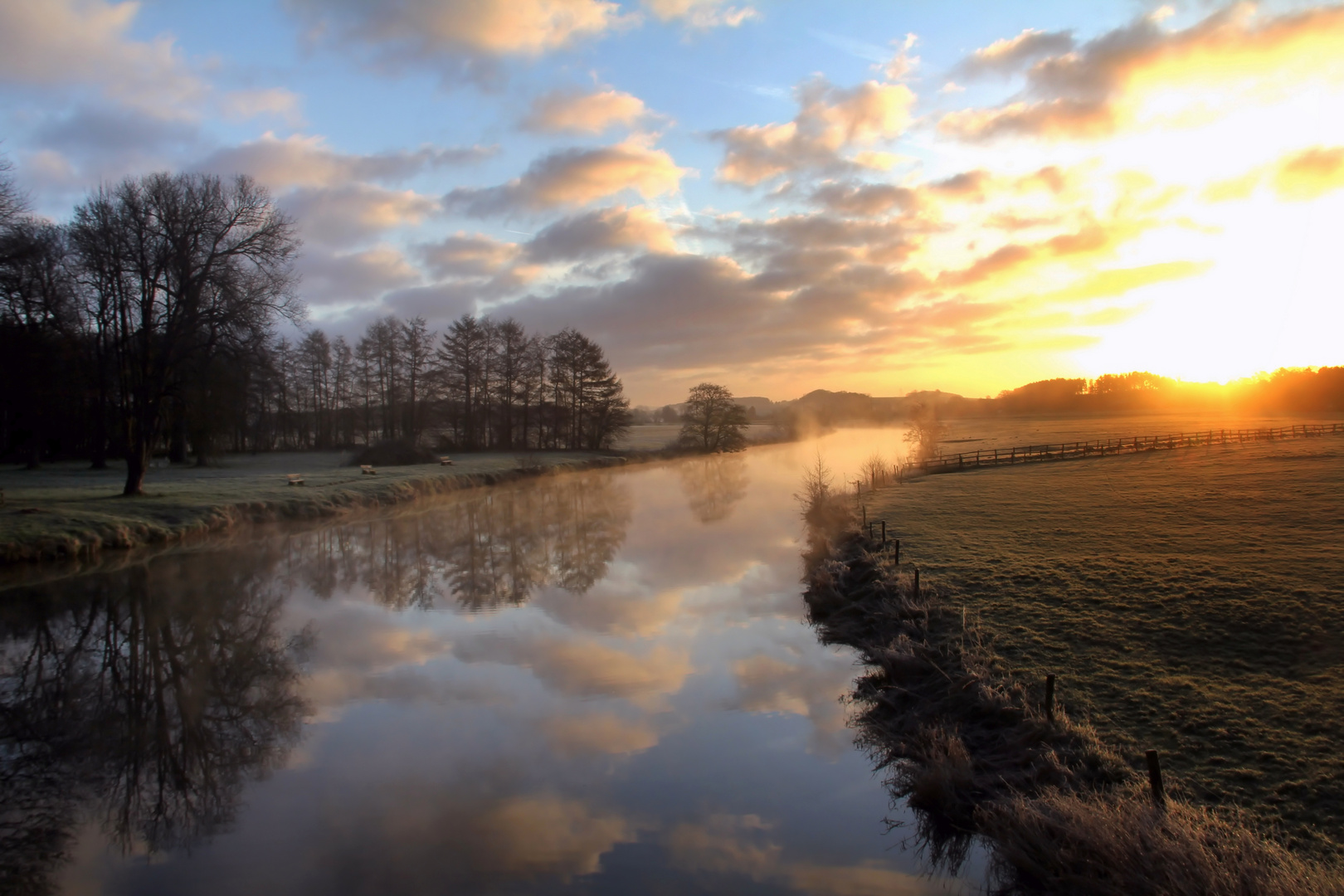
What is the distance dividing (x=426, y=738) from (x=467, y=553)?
12.6m

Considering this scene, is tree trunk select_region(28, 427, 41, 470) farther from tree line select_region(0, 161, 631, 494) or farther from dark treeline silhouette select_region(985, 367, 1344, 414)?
dark treeline silhouette select_region(985, 367, 1344, 414)

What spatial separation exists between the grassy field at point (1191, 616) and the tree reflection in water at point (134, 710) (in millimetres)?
9116

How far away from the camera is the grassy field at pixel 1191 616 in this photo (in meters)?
6.65

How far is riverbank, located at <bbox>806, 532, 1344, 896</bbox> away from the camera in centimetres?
485

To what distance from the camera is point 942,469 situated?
38.2 metres

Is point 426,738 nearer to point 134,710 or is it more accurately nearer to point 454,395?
point 134,710

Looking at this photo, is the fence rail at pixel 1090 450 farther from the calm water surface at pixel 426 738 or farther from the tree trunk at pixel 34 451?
the tree trunk at pixel 34 451

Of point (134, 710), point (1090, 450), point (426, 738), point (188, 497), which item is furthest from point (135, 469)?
point (1090, 450)

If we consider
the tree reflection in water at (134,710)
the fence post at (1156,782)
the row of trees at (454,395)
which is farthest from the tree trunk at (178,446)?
the fence post at (1156,782)

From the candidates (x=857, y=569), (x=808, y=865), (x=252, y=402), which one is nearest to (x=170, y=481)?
(x=252, y=402)

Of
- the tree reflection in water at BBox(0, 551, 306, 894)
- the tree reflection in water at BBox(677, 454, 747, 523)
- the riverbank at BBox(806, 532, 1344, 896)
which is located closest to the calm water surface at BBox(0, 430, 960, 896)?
the tree reflection in water at BBox(0, 551, 306, 894)

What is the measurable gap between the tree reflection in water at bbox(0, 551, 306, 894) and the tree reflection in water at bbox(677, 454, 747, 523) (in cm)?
1775

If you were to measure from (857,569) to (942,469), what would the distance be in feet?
81.3

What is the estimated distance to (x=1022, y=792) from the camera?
648 centimetres
